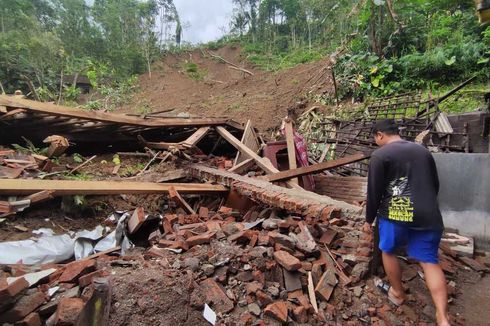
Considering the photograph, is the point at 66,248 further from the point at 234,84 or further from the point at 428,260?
the point at 234,84

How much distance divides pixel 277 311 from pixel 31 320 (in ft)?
5.27

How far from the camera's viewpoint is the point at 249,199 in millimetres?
4469

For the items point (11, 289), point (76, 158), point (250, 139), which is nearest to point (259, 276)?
point (11, 289)

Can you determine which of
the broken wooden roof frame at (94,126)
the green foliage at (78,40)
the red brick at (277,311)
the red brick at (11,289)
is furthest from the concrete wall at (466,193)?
the green foliage at (78,40)

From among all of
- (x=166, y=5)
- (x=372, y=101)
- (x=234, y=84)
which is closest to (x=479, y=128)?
(x=372, y=101)

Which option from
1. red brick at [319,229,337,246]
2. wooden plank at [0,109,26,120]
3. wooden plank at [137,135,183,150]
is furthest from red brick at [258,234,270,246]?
wooden plank at [0,109,26,120]

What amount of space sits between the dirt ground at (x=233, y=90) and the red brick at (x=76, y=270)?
828cm

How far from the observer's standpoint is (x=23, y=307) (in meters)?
1.95

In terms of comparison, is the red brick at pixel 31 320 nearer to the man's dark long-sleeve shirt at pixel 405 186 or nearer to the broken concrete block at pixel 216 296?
the broken concrete block at pixel 216 296

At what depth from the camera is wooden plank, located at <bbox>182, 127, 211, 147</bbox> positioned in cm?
557

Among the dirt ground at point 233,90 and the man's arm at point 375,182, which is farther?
the dirt ground at point 233,90

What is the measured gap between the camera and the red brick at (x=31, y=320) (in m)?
1.89

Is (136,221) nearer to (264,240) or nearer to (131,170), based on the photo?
(264,240)

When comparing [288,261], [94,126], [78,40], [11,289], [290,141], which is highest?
[78,40]
